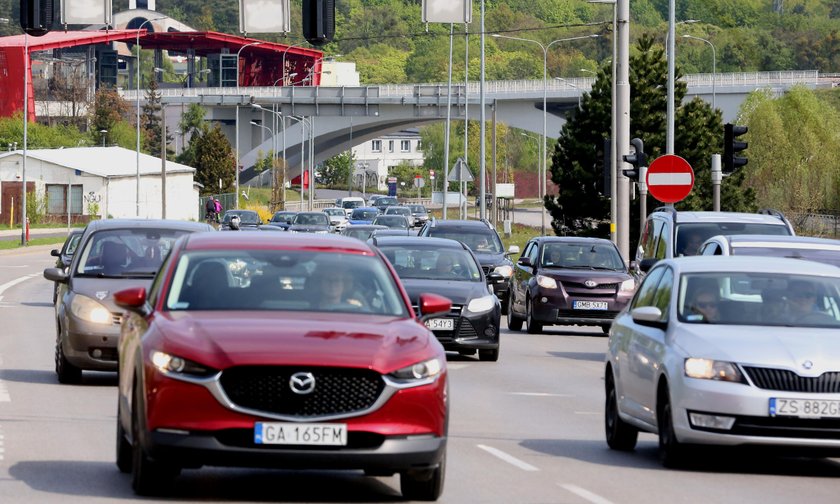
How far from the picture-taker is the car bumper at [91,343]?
671 inches

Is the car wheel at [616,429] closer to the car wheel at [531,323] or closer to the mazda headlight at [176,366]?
the mazda headlight at [176,366]

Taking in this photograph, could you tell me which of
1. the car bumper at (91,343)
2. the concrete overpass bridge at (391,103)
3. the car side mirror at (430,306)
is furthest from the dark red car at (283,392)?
the concrete overpass bridge at (391,103)

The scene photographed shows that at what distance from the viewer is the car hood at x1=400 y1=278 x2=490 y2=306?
2192 cm

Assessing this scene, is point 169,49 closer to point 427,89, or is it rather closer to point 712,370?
point 427,89

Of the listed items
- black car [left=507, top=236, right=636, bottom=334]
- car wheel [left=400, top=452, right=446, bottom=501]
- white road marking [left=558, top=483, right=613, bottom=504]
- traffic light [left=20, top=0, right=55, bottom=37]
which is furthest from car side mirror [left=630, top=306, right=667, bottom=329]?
black car [left=507, top=236, right=636, bottom=334]

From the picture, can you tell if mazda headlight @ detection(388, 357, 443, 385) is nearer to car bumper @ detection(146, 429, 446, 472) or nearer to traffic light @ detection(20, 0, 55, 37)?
car bumper @ detection(146, 429, 446, 472)

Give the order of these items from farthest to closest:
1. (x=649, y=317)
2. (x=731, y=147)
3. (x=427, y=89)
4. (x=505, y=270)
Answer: (x=427, y=89) < (x=505, y=270) < (x=731, y=147) < (x=649, y=317)

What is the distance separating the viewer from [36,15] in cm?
2542

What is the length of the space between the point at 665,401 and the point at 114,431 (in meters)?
4.27

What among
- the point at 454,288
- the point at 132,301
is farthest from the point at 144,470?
the point at 454,288

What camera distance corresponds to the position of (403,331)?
9.81 meters

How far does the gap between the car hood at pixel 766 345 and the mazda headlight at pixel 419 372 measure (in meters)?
2.40

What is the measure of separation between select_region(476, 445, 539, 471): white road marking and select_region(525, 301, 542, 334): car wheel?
618 inches

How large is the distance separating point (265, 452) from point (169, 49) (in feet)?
487
